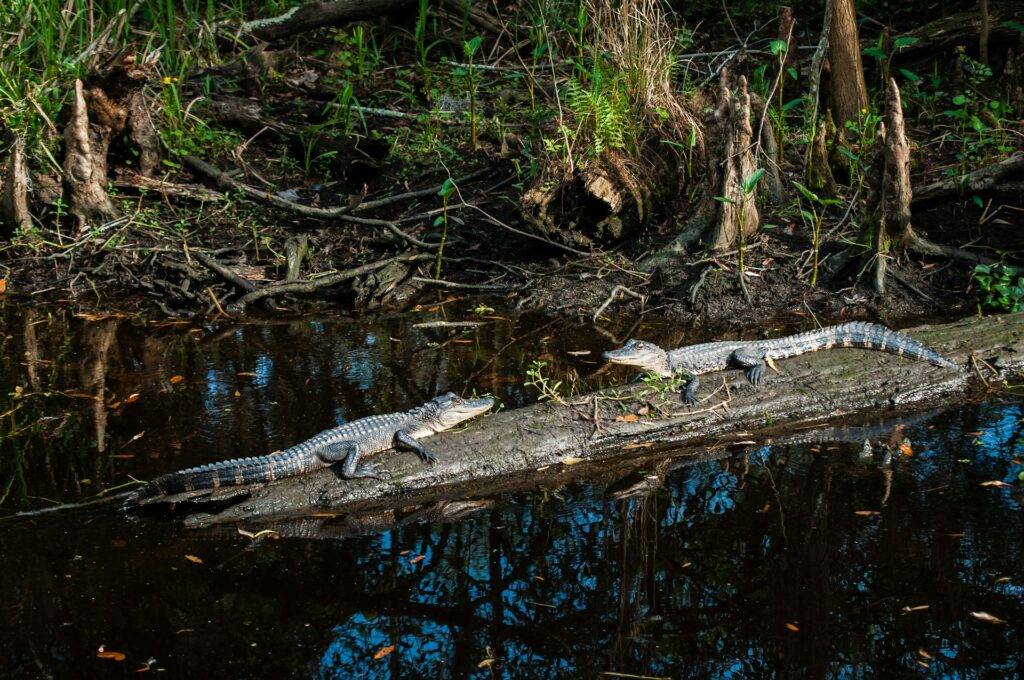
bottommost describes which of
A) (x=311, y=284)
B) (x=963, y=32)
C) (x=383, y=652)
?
(x=383, y=652)

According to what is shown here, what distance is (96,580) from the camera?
380cm

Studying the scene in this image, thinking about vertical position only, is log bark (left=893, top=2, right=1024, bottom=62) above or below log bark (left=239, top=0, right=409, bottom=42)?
below

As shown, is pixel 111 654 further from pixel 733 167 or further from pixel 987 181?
pixel 987 181

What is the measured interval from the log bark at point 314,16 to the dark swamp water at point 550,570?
6.32 meters

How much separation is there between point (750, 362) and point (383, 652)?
293 cm

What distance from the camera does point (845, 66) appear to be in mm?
8195

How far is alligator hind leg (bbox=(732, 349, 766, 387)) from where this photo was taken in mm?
5266

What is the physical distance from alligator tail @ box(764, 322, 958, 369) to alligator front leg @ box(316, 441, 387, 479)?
8.08 feet

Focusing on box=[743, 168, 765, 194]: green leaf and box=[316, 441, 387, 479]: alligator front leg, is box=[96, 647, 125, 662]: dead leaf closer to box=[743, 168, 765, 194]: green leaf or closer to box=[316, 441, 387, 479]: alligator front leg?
box=[316, 441, 387, 479]: alligator front leg

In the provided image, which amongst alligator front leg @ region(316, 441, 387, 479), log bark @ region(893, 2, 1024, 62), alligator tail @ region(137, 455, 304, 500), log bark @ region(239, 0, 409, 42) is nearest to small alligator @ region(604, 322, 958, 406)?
alligator front leg @ region(316, 441, 387, 479)

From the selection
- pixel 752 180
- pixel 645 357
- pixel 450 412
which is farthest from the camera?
pixel 752 180

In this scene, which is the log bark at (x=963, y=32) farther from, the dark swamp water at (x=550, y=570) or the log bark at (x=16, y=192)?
the log bark at (x=16, y=192)

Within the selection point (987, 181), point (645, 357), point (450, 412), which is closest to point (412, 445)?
point (450, 412)

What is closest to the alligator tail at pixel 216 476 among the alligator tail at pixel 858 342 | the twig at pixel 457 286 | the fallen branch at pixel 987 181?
the alligator tail at pixel 858 342
